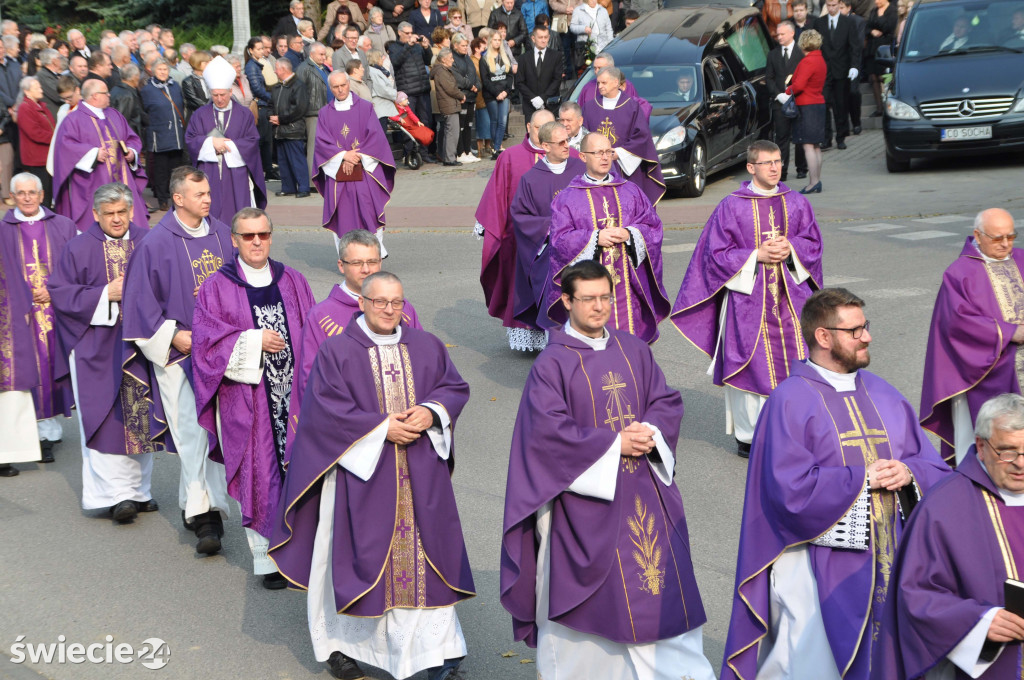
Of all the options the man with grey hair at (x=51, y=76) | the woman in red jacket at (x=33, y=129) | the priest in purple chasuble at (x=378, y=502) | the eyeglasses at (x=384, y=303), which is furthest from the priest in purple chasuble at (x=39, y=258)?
the man with grey hair at (x=51, y=76)

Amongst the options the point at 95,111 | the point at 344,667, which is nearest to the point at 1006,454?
the point at 344,667

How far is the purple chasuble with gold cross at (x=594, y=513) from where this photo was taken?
5.21 metres

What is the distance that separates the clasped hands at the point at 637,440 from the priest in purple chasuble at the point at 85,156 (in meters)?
8.88

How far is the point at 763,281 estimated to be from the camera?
8.64m

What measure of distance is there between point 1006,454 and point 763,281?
467 centimetres

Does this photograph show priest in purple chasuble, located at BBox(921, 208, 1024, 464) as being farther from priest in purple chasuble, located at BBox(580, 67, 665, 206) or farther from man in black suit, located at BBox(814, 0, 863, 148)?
man in black suit, located at BBox(814, 0, 863, 148)

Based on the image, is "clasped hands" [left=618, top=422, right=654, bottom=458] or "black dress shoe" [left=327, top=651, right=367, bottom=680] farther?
"black dress shoe" [left=327, top=651, right=367, bottom=680]

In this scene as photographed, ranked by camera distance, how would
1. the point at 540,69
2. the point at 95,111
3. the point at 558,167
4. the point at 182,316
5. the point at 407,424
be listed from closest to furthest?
1. the point at 407,424
2. the point at 182,316
3. the point at 558,167
4. the point at 95,111
5. the point at 540,69

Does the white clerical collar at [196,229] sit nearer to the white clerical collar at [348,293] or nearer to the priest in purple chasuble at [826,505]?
the white clerical collar at [348,293]

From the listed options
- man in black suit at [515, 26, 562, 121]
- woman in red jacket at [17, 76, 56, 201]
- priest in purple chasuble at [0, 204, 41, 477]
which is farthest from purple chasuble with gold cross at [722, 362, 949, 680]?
man in black suit at [515, 26, 562, 121]

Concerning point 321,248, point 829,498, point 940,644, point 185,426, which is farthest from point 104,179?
point 940,644

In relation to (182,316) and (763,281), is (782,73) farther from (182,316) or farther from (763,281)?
(182,316)

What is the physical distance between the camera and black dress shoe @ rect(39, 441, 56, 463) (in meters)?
9.48

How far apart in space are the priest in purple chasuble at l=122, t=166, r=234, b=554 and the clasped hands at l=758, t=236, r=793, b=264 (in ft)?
10.9
